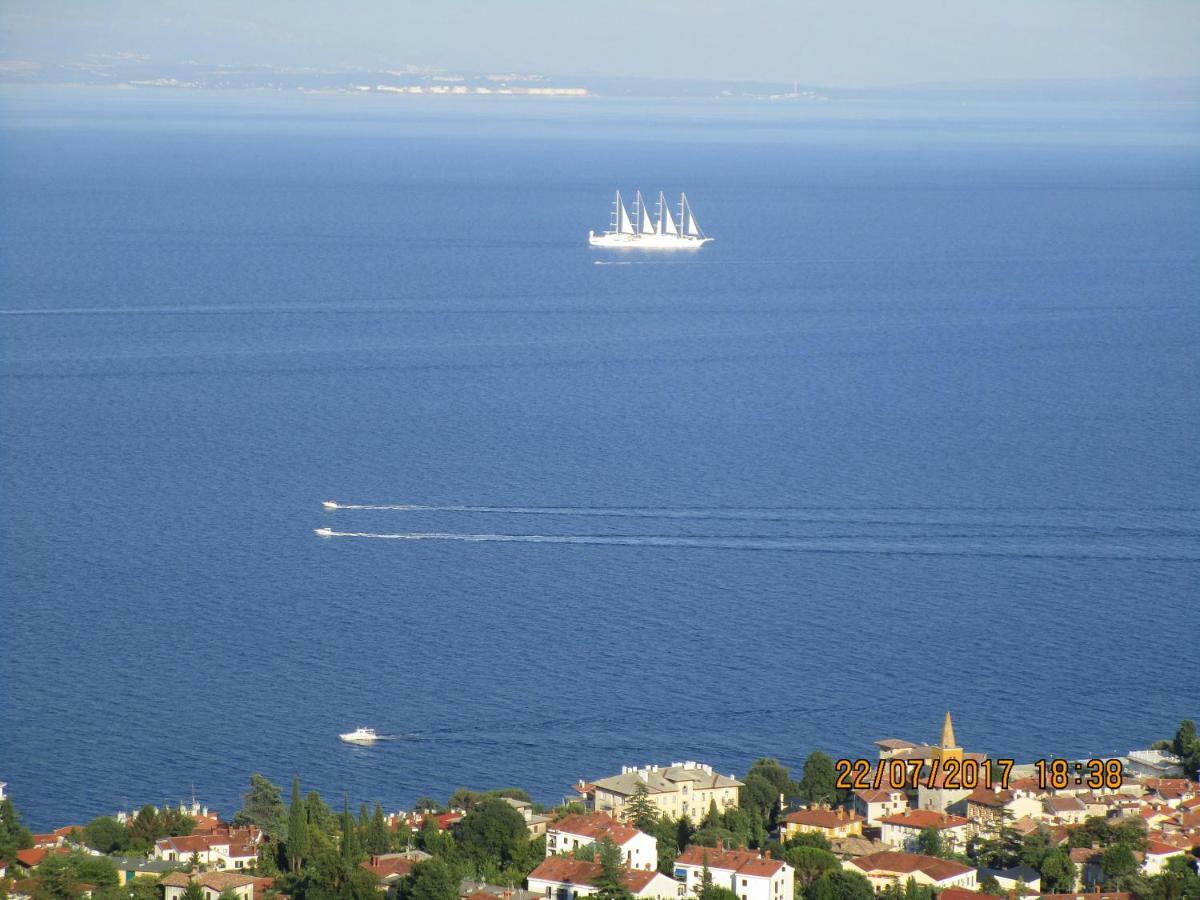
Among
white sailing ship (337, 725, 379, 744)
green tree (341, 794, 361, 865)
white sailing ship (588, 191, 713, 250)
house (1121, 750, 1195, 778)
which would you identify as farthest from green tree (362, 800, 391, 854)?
white sailing ship (588, 191, 713, 250)

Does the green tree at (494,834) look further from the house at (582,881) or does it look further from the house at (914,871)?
the house at (914,871)

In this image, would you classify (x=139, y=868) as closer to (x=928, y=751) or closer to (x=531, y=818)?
(x=531, y=818)

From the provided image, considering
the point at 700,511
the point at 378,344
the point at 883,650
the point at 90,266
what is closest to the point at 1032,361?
the point at 378,344

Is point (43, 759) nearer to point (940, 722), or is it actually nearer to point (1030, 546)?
point (940, 722)

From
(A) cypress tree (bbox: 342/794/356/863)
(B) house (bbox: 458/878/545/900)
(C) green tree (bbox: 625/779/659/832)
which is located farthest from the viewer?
(C) green tree (bbox: 625/779/659/832)

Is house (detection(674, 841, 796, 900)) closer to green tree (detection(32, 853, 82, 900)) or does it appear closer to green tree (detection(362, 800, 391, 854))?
green tree (detection(362, 800, 391, 854))
